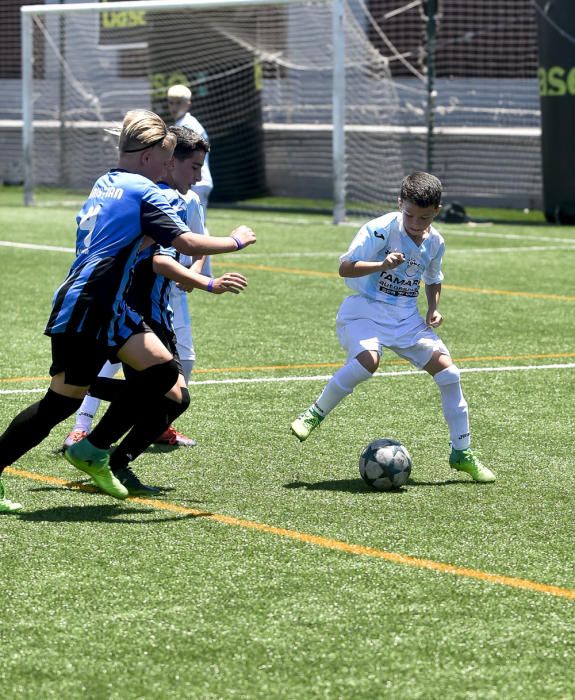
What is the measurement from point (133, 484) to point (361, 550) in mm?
1380

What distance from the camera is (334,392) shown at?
6.79 metres

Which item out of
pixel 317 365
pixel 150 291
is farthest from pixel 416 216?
pixel 317 365

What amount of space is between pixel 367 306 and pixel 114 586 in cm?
245

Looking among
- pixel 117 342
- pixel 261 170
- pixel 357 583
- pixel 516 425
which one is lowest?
pixel 261 170

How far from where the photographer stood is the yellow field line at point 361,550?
4.87m

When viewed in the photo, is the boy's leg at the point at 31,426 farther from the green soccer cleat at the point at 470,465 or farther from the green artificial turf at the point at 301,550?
the green soccer cleat at the point at 470,465

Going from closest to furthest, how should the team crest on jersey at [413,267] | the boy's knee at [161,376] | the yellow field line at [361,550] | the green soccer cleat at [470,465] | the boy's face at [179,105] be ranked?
the yellow field line at [361,550] → the boy's knee at [161,376] → the green soccer cleat at [470,465] → the team crest on jersey at [413,267] → the boy's face at [179,105]

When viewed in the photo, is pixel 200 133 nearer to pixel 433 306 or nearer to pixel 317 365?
pixel 317 365

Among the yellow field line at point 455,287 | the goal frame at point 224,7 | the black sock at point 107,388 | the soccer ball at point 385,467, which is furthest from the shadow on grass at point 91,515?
the goal frame at point 224,7

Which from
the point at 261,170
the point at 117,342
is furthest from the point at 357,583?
the point at 261,170

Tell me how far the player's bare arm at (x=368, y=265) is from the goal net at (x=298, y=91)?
14927 mm

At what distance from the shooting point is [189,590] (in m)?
4.80

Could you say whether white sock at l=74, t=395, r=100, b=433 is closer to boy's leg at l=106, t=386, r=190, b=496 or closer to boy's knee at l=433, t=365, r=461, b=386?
boy's leg at l=106, t=386, r=190, b=496

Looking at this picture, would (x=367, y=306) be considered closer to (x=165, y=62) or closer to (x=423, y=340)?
(x=423, y=340)
